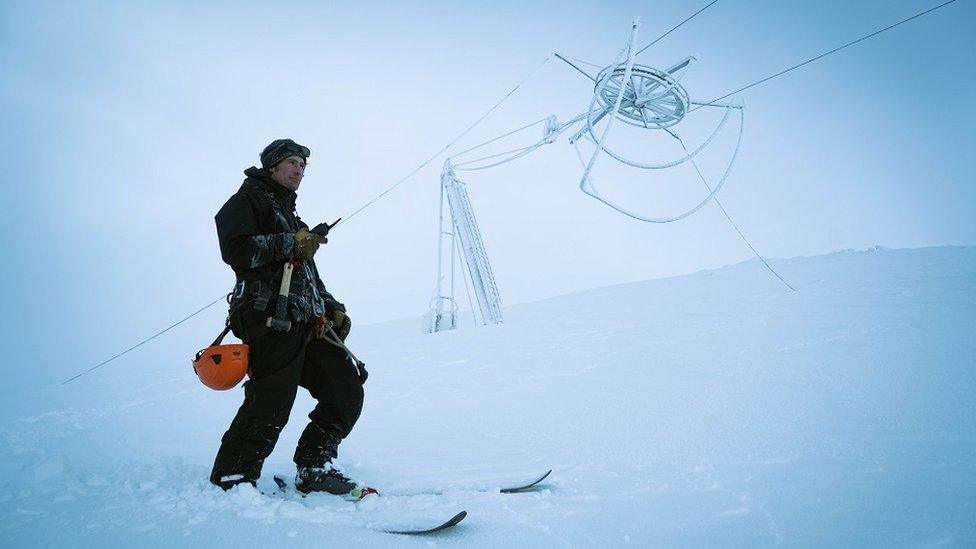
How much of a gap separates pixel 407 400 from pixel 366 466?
1.66 meters

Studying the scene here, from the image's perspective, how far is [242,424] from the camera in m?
2.04

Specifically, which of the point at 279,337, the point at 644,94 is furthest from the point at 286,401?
the point at 644,94

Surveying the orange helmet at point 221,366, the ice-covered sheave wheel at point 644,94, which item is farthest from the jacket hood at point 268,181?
the ice-covered sheave wheel at point 644,94

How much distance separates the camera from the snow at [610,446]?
1.63 m

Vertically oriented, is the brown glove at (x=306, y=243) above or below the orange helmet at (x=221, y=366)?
above

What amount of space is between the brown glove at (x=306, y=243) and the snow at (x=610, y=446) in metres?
1.05

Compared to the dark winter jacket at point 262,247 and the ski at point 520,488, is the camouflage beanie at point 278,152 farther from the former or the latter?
the ski at point 520,488

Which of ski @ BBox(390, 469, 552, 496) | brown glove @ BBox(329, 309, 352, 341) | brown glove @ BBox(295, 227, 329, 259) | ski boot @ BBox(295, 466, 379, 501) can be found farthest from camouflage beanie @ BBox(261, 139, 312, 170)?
ski @ BBox(390, 469, 552, 496)

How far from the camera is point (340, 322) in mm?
2611

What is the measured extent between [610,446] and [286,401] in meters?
1.82

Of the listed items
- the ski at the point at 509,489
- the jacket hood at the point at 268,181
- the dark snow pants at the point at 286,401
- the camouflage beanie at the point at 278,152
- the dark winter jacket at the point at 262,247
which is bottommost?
the ski at the point at 509,489

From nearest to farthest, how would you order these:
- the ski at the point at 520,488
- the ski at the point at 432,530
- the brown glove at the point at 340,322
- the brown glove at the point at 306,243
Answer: the ski at the point at 432,530 → the ski at the point at 520,488 → the brown glove at the point at 306,243 → the brown glove at the point at 340,322

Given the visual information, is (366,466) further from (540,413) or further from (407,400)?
(407,400)

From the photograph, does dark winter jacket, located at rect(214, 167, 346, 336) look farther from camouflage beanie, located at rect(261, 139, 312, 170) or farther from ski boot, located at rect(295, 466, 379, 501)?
ski boot, located at rect(295, 466, 379, 501)
